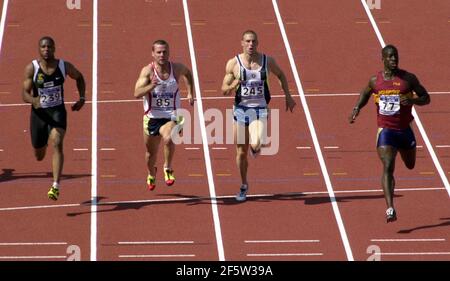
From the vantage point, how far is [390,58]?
18.1 metres

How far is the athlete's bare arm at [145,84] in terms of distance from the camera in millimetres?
18984

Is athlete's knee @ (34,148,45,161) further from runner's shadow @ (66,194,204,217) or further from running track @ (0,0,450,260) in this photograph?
runner's shadow @ (66,194,204,217)

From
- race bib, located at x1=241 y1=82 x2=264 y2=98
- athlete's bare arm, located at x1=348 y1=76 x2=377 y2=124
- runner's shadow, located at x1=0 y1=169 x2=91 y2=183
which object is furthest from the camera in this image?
runner's shadow, located at x1=0 y1=169 x2=91 y2=183

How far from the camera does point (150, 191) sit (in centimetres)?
1989

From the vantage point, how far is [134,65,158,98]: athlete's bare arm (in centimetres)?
1898

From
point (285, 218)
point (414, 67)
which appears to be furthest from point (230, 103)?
point (285, 218)

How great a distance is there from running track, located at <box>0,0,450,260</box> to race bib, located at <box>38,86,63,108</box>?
4.06ft

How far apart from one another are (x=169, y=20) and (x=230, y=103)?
11.6ft

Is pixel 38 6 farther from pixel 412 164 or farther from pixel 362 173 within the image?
pixel 412 164

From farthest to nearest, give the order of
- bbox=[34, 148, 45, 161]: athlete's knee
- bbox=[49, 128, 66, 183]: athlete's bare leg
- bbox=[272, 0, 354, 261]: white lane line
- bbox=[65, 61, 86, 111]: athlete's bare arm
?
1. bbox=[34, 148, 45, 161]: athlete's knee
2. bbox=[65, 61, 86, 111]: athlete's bare arm
3. bbox=[49, 128, 66, 183]: athlete's bare leg
4. bbox=[272, 0, 354, 261]: white lane line

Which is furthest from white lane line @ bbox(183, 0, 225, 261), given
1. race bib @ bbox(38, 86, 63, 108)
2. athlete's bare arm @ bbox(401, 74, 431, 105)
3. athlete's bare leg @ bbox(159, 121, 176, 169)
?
athlete's bare arm @ bbox(401, 74, 431, 105)

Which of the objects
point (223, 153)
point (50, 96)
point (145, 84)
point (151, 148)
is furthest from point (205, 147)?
point (50, 96)

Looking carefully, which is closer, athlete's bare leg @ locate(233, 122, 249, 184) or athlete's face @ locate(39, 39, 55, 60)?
athlete's face @ locate(39, 39, 55, 60)

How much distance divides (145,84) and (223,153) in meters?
2.55
